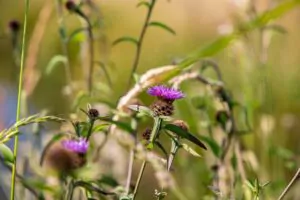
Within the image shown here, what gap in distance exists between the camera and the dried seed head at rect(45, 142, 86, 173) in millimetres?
688

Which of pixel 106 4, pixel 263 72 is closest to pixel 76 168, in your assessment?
pixel 263 72

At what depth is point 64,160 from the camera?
69 centimetres

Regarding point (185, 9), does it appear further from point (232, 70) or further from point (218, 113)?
point (218, 113)

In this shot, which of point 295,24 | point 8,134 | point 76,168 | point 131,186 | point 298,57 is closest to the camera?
point 76,168

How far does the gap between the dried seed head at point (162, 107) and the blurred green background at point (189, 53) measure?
488mm

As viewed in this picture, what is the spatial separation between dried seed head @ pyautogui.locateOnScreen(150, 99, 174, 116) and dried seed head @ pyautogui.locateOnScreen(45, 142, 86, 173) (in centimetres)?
14

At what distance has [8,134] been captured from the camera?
2.71 ft

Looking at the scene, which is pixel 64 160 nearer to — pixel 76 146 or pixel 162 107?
pixel 76 146

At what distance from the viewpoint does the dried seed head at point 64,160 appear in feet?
2.26

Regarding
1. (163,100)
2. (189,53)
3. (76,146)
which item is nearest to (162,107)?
(163,100)

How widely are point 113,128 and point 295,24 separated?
3.04m

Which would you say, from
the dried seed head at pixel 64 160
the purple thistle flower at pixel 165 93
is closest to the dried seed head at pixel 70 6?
the purple thistle flower at pixel 165 93

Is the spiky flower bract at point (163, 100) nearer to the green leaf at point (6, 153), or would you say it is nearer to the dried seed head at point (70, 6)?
the green leaf at point (6, 153)

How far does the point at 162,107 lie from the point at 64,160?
18cm
